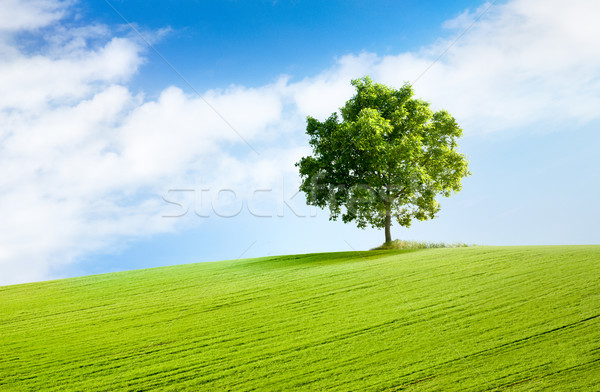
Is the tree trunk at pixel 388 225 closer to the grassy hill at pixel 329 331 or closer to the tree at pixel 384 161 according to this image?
the tree at pixel 384 161

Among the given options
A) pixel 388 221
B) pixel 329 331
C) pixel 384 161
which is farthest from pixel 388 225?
pixel 329 331

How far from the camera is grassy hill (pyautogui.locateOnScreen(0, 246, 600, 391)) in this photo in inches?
352

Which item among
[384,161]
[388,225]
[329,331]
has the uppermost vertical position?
[384,161]

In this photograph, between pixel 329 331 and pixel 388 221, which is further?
pixel 388 221

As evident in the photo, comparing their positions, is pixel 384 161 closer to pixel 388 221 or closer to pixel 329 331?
pixel 388 221

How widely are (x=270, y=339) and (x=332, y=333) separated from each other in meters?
1.79

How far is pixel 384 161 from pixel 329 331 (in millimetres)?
Answer: 15444

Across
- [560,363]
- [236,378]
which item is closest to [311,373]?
[236,378]

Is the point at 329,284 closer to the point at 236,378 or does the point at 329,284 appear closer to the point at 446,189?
the point at 236,378

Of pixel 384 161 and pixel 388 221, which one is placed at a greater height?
pixel 384 161

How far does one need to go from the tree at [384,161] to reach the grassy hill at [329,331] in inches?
311

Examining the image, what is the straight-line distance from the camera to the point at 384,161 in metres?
24.6

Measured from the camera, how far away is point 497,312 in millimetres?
12039

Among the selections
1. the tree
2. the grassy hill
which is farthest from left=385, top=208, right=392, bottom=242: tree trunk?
the grassy hill
